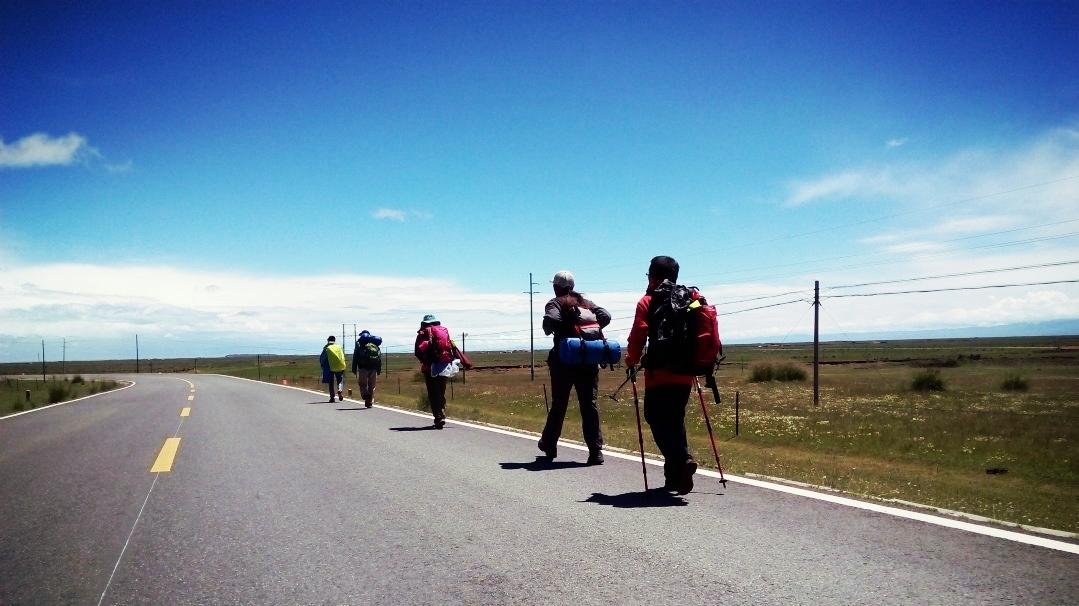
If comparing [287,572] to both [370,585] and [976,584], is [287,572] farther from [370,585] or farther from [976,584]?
[976,584]

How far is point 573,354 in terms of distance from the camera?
23.8ft

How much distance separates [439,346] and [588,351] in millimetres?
5375

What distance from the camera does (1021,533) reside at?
442 cm

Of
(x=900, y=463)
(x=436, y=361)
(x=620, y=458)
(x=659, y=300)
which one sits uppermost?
(x=659, y=300)

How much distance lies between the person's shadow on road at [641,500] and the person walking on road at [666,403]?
0.44ft

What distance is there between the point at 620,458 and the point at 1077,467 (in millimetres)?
9994

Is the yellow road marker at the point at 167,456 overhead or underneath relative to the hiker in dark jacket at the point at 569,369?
underneath

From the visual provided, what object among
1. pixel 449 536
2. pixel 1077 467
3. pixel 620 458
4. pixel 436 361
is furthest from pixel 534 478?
pixel 1077 467

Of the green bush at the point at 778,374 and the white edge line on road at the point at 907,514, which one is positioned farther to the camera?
the green bush at the point at 778,374

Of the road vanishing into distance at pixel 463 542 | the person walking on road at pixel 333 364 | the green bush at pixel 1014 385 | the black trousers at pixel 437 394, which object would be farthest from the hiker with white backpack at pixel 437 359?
the green bush at pixel 1014 385

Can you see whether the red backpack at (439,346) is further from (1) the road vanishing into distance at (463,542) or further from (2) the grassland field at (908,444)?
(1) the road vanishing into distance at (463,542)

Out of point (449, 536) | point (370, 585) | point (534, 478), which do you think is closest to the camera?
point (370, 585)

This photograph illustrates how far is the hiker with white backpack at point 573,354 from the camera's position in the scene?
24.6 ft

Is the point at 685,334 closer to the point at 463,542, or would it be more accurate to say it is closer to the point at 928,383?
the point at 463,542
